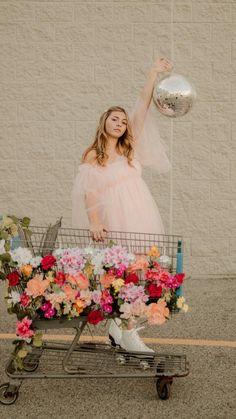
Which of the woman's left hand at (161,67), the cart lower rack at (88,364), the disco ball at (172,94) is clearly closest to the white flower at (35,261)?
the cart lower rack at (88,364)

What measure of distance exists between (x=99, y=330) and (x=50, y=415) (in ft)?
5.51

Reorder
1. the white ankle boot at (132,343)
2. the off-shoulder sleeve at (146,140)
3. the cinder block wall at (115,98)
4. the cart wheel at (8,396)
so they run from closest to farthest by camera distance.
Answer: the cart wheel at (8,396) → the white ankle boot at (132,343) → the off-shoulder sleeve at (146,140) → the cinder block wall at (115,98)

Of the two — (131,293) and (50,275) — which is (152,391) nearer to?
(131,293)

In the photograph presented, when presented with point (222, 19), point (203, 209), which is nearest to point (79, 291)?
point (203, 209)

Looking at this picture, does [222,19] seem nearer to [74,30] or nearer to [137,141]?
[74,30]

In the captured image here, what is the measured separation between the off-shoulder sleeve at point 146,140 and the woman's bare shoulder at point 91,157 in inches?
A: 13.0

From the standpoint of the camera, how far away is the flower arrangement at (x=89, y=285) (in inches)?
152

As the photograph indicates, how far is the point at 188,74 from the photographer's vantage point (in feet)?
23.3

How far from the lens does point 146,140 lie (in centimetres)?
480

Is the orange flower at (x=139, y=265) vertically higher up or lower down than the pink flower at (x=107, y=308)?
higher up

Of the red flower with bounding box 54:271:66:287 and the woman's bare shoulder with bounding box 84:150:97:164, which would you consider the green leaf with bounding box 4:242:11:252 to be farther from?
the woman's bare shoulder with bounding box 84:150:97:164

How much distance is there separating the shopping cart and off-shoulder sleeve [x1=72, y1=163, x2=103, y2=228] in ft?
0.64

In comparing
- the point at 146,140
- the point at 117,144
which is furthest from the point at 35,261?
the point at 146,140

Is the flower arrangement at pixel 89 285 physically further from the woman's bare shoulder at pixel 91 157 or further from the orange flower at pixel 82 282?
the woman's bare shoulder at pixel 91 157
